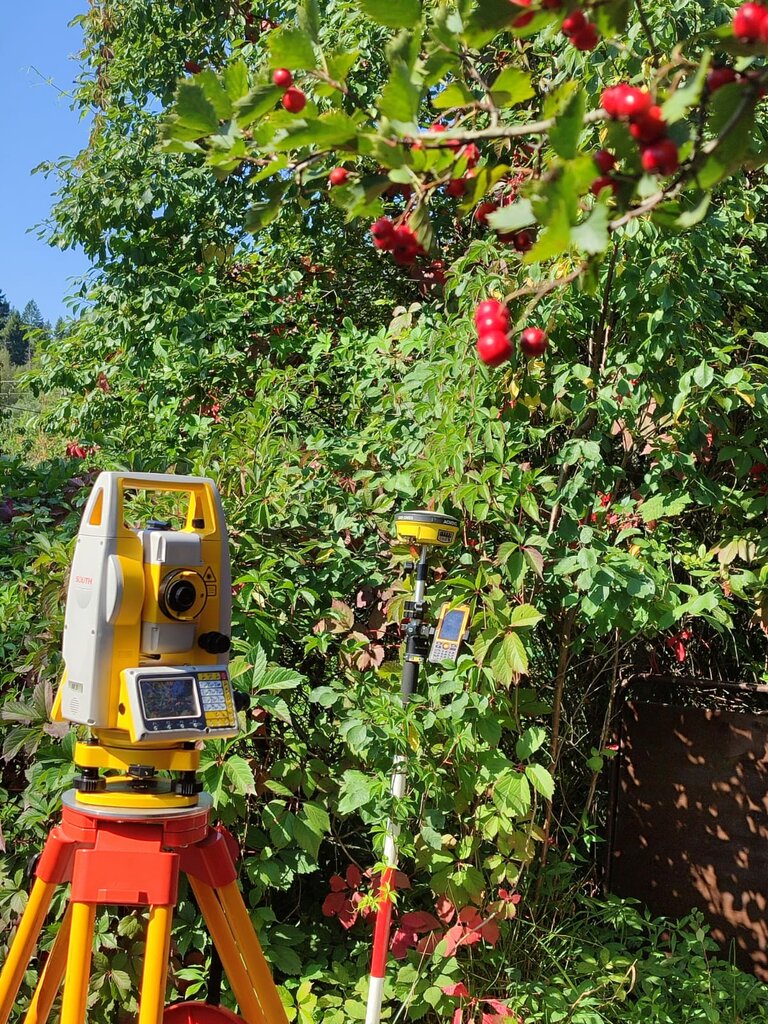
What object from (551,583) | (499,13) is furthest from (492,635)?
(499,13)

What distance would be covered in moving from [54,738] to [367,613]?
97 cm

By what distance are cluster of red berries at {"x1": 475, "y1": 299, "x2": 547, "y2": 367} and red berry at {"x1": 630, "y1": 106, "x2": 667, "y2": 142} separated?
24 centimetres

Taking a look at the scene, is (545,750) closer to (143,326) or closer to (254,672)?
(254,672)

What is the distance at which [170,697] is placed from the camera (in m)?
1.63

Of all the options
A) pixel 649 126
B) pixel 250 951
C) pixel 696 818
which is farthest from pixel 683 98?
pixel 696 818

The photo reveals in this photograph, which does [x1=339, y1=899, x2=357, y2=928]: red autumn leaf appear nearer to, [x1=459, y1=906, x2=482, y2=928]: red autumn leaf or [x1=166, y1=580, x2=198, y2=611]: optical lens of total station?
[x1=459, y1=906, x2=482, y2=928]: red autumn leaf

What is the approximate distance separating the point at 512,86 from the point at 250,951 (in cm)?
150

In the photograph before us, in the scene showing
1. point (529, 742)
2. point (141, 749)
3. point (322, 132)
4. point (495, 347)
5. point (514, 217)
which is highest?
point (322, 132)

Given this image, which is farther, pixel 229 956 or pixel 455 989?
pixel 455 989

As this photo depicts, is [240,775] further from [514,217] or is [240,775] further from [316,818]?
[514,217]

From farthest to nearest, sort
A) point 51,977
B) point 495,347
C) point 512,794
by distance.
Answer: point 512,794
point 51,977
point 495,347

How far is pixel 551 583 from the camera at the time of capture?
2678 millimetres

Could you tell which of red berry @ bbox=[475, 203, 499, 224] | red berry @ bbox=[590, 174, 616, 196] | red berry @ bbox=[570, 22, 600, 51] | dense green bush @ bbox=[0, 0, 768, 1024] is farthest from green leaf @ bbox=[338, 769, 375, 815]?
red berry @ bbox=[570, 22, 600, 51]

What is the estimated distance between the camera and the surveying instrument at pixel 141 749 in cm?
161
